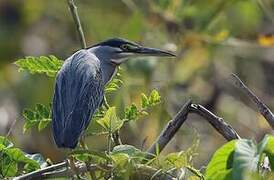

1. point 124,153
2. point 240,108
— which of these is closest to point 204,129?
point 240,108

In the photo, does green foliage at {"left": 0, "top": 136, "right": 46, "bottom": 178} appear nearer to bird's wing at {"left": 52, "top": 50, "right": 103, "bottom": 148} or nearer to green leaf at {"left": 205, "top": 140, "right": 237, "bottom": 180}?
bird's wing at {"left": 52, "top": 50, "right": 103, "bottom": 148}

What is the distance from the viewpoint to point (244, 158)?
247 centimetres

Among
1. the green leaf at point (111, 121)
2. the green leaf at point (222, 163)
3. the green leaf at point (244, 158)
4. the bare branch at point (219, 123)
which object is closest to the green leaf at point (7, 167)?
the green leaf at point (111, 121)

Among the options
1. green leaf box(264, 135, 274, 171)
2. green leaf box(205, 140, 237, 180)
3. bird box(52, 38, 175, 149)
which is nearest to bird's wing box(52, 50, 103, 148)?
bird box(52, 38, 175, 149)

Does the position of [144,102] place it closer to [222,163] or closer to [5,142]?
[5,142]

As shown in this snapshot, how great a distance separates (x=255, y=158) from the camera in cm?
247

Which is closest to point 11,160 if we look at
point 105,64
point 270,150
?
point 270,150

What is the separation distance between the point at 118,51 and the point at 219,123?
40.8 inches

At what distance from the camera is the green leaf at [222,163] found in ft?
8.47

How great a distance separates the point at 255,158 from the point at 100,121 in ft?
2.20

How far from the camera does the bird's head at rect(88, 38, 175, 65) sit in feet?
13.2

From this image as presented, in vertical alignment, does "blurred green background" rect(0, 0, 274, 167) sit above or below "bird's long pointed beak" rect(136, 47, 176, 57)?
below

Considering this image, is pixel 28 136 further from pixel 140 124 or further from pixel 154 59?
pixel 154 59

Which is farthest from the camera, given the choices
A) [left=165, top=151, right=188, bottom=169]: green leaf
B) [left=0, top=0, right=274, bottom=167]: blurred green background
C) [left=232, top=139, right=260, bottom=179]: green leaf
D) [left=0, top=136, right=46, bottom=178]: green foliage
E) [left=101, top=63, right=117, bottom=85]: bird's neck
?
[left=0, top=0, right=274, bottom=167]: blurred green background
